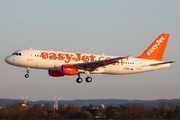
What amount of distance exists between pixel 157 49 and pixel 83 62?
15226 millimetres

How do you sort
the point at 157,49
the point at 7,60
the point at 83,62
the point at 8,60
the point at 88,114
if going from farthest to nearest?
the point at 157,49 → the point at 83,62 → the point at 7,60 → the point at 8,60 → the point at 88,114

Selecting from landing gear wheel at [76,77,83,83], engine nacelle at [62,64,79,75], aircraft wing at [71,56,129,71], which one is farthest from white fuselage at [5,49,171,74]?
landing gear wheel at [76,77,83,83]

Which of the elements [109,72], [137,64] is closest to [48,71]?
[109,72]

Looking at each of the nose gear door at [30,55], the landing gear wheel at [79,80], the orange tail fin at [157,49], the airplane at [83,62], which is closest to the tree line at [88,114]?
the landing gear wheel at [79,80]

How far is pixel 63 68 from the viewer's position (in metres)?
63.1

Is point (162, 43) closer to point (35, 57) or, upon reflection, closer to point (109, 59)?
point (109, 59)

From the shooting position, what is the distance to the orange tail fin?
7293 centimetres

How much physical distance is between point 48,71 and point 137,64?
14.1 m

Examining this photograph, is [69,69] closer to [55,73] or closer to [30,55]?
[55,73]

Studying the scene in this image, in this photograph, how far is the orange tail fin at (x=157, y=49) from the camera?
72.9 metres

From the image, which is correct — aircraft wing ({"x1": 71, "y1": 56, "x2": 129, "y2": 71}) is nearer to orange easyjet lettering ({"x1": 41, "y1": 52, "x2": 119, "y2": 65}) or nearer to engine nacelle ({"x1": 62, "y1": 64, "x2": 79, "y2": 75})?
orange easyjet lettering ({"x1": 41, "y1": 52, "x2": 119, "y2": 65})

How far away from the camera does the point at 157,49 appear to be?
74188mm

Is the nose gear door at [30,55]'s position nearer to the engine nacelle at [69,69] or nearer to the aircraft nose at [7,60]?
the aircraft nose at [7,60]

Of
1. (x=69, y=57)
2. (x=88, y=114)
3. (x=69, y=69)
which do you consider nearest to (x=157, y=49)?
(x=69, y=57)
